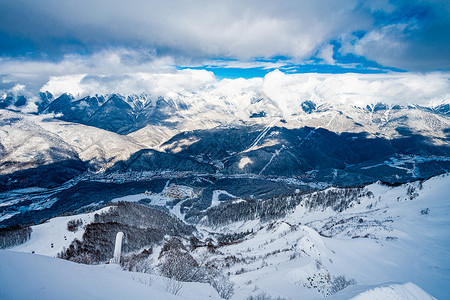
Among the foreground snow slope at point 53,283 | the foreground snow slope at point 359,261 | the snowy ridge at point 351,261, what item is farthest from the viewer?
the foreground snow slope at point 359,261

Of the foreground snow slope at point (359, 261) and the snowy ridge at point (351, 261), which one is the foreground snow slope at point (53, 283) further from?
the foreground snow slope at point (359, 261)

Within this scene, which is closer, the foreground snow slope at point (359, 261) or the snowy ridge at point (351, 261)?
the snowy ridge at point (351, 261)

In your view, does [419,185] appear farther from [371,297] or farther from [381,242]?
[371,297]

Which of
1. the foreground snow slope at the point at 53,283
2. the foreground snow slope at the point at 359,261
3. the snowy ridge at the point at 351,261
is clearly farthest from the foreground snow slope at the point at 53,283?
the foreground snow slope at the point at 359,261

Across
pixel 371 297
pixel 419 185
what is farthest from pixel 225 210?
pixel 371 297

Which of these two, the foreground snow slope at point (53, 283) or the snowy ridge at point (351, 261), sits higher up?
the foreground snow slope at point (53, 283)

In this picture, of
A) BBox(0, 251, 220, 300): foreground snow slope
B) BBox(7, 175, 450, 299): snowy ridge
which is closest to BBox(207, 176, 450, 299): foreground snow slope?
BBox(7, 175, 450, 299): snowy ridge

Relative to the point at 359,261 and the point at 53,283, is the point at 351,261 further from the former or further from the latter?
the point at 53,283

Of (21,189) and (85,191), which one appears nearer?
(85,191)

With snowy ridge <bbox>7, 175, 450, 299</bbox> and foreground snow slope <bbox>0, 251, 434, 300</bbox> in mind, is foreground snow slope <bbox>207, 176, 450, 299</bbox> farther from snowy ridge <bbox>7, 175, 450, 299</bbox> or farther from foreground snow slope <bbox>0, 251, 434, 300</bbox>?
foreground snow slope <bbox>0, 251, 434, 300</bbox>

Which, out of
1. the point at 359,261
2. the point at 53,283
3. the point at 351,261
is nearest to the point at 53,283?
the point at 53,283

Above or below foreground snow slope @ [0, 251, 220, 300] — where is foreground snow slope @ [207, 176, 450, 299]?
below
